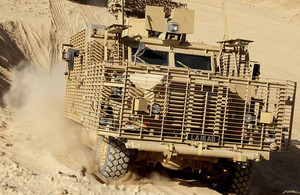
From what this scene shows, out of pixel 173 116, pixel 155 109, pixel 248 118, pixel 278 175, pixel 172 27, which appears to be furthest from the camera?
pixel 278 175

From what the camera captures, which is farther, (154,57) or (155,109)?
(154,57)

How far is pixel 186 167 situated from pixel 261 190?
2.35 metres

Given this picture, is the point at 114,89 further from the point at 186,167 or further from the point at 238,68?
the point at 238,68

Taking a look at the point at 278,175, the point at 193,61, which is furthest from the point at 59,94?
the point at 278,175

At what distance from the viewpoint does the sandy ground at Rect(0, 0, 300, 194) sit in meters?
6.94

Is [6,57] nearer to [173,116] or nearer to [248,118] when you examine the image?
[173,116]

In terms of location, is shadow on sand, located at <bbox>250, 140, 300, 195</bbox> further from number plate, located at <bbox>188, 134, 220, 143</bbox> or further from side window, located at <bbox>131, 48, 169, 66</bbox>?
side window, located at <bbox>131, 48, 169, 66</bbox>

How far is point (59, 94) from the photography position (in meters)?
14.7

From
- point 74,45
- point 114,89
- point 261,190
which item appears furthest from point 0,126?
point 261,190

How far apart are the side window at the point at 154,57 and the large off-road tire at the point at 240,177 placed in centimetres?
236

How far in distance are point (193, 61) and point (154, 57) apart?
85 cm

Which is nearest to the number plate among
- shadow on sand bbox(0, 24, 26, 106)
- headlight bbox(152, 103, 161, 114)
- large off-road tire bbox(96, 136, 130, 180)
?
headlight bbox(152, 103, 161, 114)

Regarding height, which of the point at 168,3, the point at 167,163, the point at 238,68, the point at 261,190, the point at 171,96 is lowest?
the point at 261,190

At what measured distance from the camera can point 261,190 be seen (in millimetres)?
10031
